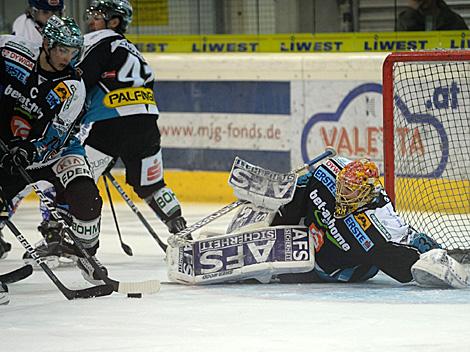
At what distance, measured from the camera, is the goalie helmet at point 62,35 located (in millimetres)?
4965

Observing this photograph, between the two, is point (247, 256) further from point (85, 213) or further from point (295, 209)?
point (85, 213)

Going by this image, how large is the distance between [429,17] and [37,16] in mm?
2823

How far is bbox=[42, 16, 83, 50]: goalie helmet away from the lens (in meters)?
4.96

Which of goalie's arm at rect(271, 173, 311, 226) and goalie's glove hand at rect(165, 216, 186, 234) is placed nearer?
goalie's arm at rect(271, 173, 311, 226)

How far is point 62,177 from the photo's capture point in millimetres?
5238

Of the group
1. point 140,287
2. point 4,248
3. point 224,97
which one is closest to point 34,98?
point 140,287

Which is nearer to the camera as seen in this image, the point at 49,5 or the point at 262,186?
the point at 262,186

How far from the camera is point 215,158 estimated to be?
847 centimetres

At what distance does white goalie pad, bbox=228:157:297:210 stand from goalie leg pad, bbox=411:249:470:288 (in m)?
0.63

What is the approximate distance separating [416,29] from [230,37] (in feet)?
4.38

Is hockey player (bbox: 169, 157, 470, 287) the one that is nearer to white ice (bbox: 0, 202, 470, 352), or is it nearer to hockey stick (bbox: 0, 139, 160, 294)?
white ice (bbox: 0, 202, 470, 352)

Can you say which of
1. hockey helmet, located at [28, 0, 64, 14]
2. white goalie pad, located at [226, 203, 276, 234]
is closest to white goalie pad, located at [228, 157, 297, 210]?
white goalie pad, located at [226, 203, 276, 234]

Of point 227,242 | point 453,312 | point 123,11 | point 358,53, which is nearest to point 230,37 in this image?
Result: point 358,53

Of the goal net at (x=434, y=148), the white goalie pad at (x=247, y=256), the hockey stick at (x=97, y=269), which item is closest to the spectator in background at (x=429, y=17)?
the goal net at (x=434, y=148)
